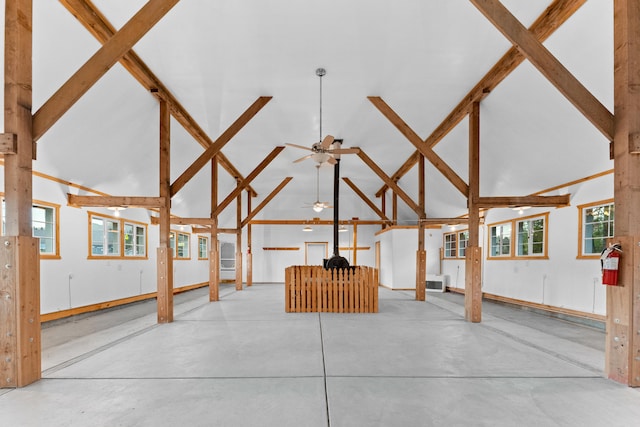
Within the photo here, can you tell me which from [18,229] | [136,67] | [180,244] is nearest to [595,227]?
[136,67]

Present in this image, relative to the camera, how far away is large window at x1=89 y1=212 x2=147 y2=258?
8305 mm

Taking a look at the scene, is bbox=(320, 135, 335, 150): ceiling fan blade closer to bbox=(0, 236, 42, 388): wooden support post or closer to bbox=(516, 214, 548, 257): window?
bbox=(0, 236, 42, 388): wooden support post

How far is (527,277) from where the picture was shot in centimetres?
863

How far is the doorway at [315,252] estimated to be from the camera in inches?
669

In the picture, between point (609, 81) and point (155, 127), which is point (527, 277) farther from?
Result: point (155, 127)

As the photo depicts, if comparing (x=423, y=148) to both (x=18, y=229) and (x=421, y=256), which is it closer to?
(x=421, y=256)

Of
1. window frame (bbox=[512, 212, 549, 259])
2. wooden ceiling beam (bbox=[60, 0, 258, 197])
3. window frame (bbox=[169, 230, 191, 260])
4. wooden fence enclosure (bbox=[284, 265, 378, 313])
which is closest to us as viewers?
wooden ceiling beam (bbox=[60, 0, 258, 197])

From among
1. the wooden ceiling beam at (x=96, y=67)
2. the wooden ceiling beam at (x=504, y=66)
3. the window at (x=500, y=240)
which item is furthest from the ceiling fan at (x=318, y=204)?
the wooden ceiling beam at (x=96, y=67)

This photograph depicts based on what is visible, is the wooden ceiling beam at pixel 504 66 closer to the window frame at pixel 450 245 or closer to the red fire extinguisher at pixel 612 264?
the red fire extinguisher at pixel 612 264

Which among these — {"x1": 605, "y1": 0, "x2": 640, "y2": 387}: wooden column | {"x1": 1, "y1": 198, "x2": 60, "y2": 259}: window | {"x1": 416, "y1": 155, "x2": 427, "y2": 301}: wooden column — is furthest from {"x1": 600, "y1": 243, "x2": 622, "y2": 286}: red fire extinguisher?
{"x1": 1, "y1": 198, "x2": 60, "y2": 259}: window

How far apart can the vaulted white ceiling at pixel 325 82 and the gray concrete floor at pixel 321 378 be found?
365 centimetres

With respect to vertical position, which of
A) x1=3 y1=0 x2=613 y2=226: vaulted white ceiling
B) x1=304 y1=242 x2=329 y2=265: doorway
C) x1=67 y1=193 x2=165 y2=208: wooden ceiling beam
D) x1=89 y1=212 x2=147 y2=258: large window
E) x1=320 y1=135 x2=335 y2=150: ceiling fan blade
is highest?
x1=3 y1=0 x2=613 y2=226: vaulted white ceiling

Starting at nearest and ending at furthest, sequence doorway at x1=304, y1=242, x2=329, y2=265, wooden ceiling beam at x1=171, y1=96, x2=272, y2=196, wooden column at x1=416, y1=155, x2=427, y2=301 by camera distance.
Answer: wooden ceiling beam at x1=171, y1=96, x2=272, y2=196
wooden column at x1=416, y1=155, x2=427, y2=301
doorway at x1=304, y1=242, x2=329, y2=265

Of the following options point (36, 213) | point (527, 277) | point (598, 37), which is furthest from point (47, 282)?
point (527, 277)
